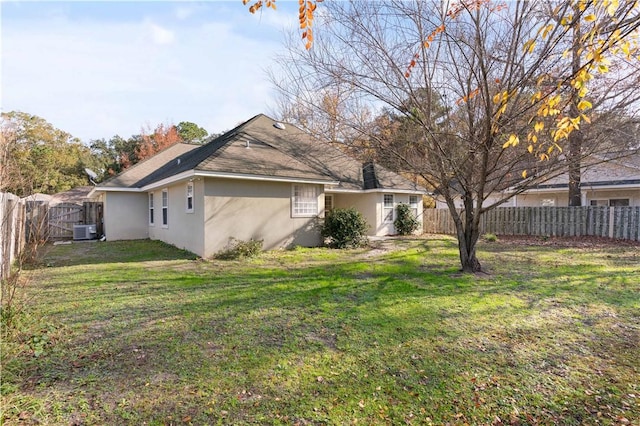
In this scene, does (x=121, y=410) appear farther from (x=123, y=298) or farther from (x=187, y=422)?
(x=123, y=298)

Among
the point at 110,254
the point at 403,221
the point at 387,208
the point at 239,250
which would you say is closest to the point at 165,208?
the point at 110,254

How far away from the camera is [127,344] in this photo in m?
3.97

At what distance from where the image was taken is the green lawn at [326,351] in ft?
9.18

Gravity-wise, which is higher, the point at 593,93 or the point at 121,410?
the point at 593,93

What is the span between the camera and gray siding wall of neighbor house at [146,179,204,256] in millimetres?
10320

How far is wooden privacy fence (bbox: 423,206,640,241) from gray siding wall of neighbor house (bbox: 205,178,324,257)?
9389mm

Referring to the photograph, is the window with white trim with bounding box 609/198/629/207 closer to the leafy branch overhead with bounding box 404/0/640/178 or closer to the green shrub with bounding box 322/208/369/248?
the green shrub with bounding box 322/208/369/248

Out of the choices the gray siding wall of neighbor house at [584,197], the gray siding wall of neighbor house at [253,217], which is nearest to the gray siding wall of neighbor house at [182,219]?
the gray siding wall of neighbor house at [253,217]

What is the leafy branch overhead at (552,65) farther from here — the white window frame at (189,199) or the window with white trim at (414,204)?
the window with white trim at (414,204)

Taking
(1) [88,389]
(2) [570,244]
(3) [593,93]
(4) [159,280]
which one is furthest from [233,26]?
(2) [570,244]

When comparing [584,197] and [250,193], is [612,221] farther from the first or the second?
[250,193]

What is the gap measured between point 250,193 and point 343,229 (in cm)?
376

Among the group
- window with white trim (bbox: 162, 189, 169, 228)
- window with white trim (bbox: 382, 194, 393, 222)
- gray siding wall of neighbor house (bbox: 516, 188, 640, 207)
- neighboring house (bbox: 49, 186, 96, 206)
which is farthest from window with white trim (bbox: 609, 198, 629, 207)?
neighboring house (bbox: 49, 186, 96, 206)

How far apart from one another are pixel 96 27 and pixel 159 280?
5.32m
